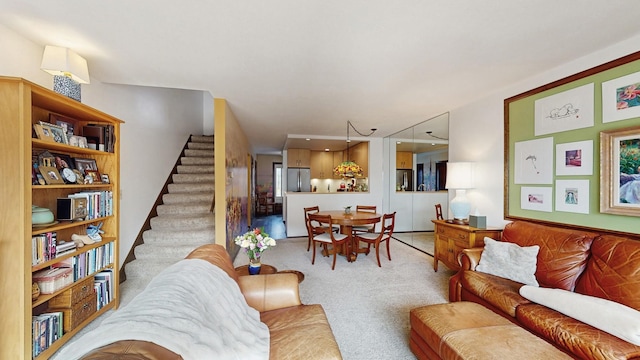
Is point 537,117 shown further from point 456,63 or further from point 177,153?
point 177,153

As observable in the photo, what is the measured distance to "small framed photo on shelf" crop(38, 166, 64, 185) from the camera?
1826 millimetres

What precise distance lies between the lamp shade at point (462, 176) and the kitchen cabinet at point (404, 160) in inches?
70.6

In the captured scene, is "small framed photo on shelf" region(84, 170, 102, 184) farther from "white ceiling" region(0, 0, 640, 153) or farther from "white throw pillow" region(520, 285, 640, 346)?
"white throw pillow" region(520, 285, 640, 346)

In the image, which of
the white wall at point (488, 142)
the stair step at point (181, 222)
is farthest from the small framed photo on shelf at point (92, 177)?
the white wall at point (488, 142)

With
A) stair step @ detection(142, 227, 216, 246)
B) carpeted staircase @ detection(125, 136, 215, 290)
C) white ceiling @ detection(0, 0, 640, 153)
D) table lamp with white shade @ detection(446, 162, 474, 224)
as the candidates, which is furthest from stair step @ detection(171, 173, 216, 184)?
table lamp with white shade @ detection(446, 162, 474, 224)

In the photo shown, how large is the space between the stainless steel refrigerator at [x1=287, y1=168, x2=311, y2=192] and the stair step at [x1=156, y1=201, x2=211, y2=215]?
357 centimetres

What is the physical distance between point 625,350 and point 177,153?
5.90 m

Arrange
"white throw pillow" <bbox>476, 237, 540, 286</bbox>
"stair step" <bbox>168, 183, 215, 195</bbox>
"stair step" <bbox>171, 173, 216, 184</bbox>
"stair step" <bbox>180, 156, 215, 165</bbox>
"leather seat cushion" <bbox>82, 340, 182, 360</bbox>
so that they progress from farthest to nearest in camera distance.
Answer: "stair step" <bbox>180, 156, 215, 165</bbox>
"stair step" <bbox>171, 173, 216, 184</bbox>
"stair step" <bbox>168, 183, 215, 195</bbox>
"white throw pillow" <bbox>476, 237, 540, 286</bbox>
"leather seat cushion" <bbox>82, 340, 182, 360</bbox>

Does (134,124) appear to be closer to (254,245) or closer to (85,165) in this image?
(85,165)

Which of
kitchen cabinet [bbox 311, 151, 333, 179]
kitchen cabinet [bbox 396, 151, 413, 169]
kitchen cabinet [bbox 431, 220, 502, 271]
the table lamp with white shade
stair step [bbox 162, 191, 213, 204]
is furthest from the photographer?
kitchen cabinet [bbox 311, 151, 333, 179]

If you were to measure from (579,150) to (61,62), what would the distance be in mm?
4523

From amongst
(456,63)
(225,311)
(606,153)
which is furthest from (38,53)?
(606,153)

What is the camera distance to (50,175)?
6.15ft

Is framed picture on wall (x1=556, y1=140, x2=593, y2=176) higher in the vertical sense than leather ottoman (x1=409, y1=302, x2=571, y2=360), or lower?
higher
